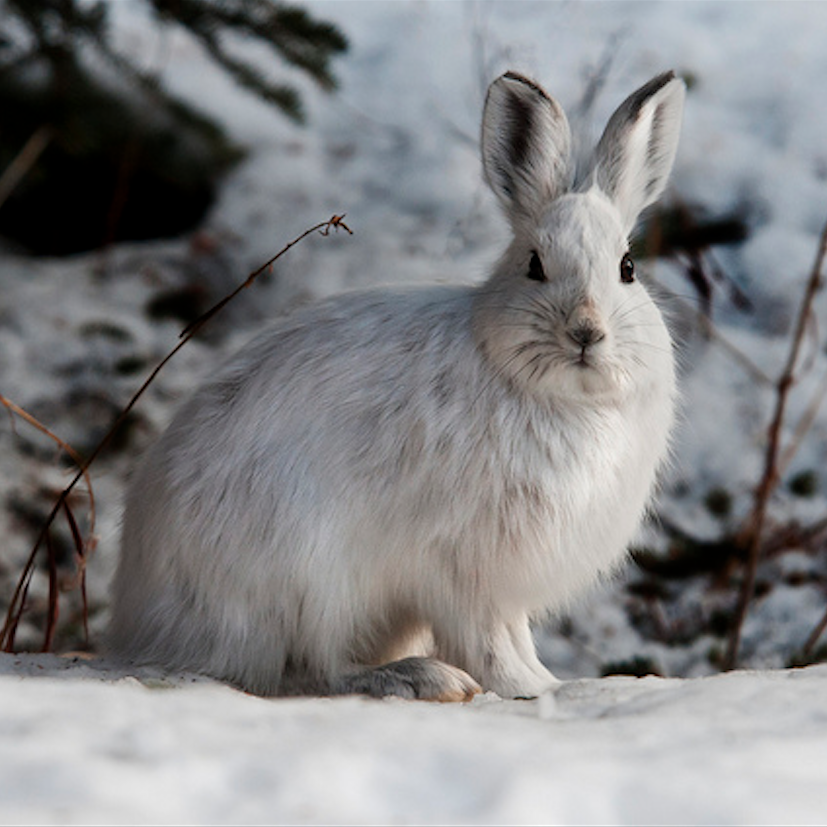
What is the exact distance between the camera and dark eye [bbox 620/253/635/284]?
8.60ft

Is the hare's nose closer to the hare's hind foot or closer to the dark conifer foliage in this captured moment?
the hare's hind foot

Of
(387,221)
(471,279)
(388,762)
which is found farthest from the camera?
(387,221)

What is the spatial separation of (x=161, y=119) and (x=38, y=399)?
1.37m

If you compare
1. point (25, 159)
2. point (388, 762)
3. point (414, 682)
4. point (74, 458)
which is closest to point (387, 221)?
point (25, 159)

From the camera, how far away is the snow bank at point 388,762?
1570 mm

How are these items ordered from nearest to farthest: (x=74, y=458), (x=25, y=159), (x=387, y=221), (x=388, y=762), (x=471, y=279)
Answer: (x=388, y=762)
(x=74, y=458)
(x=471, y=279)
(x=25, y=159)
(x=387, y=221)

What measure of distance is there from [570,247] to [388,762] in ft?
Answer: 3.96

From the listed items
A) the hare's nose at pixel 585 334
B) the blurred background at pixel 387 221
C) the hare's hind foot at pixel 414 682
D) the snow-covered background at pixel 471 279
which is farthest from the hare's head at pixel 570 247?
the blurred background at pixel 387 221

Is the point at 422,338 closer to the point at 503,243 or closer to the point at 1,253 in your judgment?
the point at 503,243

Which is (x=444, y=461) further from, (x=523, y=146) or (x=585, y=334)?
(x=523, y=146)

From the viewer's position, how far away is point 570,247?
8.22ft

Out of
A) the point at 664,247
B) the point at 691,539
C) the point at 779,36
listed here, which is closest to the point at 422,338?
the point at 691,539

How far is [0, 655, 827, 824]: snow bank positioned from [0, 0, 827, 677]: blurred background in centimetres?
173

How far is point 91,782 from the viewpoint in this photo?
1571mm
